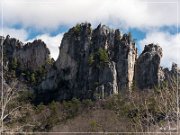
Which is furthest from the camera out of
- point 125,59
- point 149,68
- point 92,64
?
point 92,64

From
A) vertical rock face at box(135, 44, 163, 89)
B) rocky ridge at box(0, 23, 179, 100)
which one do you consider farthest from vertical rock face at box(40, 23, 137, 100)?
vertical rock face at box(135, 44, 163, 89)

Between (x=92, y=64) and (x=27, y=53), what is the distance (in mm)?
13455

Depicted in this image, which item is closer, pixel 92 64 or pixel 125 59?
pixel 125 59

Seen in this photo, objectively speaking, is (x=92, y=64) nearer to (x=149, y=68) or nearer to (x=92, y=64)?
(x=92, y=64)

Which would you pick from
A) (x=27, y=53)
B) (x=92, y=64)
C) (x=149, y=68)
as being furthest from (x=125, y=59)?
(x=27, y=53)

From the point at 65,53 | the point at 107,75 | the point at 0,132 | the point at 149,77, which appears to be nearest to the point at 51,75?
the point at 65,53

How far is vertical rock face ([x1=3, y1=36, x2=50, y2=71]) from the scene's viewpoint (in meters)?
67.4

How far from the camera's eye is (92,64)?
197 feet

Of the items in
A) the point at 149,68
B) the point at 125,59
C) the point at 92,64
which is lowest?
the point at 149,68

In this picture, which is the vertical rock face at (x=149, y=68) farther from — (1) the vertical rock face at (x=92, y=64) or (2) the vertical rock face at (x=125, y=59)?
(1) the vertical rock face at (x=92, y=64)

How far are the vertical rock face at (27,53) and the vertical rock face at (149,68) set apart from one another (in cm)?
1539

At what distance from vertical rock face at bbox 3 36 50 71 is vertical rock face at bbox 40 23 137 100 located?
3292 millimetres

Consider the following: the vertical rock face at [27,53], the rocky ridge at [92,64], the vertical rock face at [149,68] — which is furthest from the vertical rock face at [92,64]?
the vertical rock face at [27,53]

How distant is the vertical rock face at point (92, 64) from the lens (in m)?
57.1
